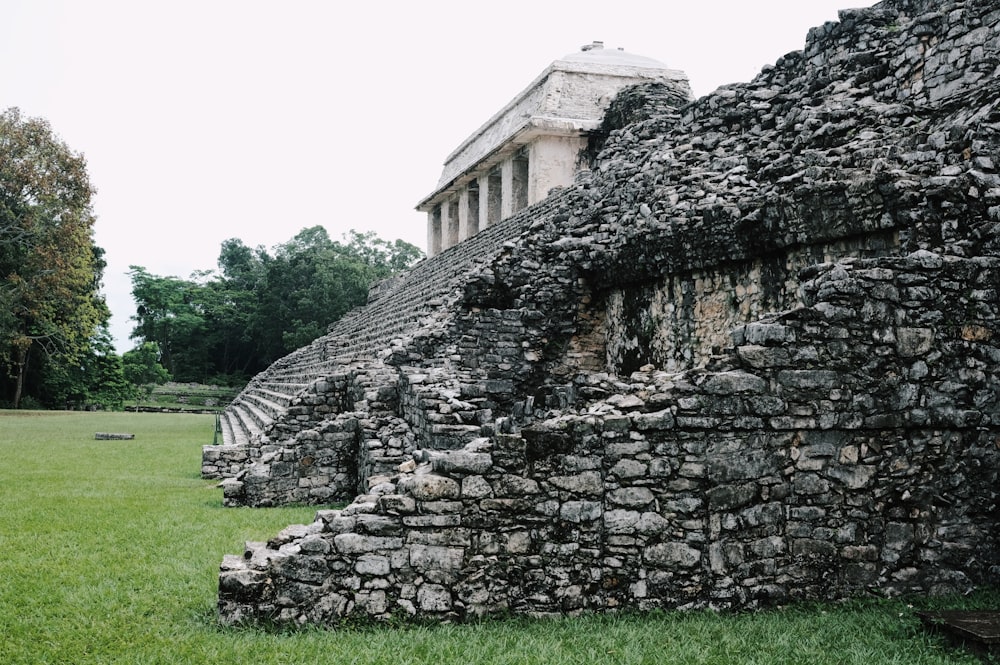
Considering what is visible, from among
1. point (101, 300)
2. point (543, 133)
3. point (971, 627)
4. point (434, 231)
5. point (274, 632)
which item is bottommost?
point (274, 632)

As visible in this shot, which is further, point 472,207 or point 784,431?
point 472,207

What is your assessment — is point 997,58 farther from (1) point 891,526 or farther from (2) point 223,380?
(2) point 223,380

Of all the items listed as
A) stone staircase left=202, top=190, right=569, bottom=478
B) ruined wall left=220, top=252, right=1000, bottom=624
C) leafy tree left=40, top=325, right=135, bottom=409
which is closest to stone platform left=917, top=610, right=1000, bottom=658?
ruined wall left=220, top=252, right=1000, bottom=624

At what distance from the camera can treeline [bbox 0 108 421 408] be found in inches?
1163

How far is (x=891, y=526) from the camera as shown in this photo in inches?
203

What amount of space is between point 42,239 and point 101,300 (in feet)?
24.9

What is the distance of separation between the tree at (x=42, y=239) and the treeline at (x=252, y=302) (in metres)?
12.9

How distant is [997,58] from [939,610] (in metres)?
4.84

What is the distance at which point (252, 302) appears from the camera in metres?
49.8

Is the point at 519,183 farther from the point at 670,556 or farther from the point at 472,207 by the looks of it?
the point at 670,556

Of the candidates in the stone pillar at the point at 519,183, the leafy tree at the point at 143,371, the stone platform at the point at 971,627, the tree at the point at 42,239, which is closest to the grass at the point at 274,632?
the stone platform at the point at 971,627

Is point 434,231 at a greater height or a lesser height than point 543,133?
lesser

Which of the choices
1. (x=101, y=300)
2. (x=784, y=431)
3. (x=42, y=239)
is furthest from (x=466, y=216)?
(x=784, y=431)

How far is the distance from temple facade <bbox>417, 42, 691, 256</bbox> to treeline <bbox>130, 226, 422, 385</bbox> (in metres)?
17.9
